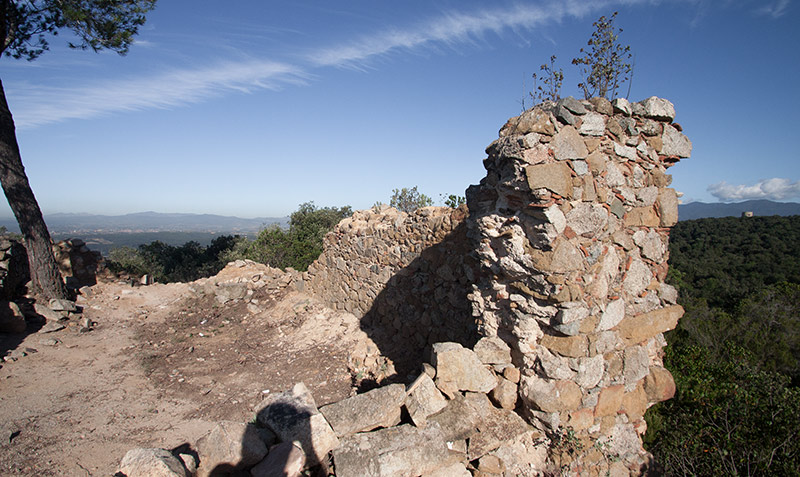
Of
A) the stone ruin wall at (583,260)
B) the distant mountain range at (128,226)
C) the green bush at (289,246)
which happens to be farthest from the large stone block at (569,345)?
the distant mountain range at (128,226)

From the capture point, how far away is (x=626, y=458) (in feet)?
12.5

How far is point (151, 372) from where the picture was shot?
639cm

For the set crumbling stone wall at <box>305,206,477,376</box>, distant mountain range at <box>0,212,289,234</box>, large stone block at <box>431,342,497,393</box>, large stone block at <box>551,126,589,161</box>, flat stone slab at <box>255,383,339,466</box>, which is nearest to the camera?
flat stone slab at <box>255,383,339,466</box>

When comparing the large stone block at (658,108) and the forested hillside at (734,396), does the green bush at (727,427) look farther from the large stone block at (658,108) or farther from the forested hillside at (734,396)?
the large stone block at (658,108)

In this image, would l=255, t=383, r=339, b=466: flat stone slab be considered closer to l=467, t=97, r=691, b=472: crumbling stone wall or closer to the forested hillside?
l=467, t=97, r=691, b=472: crumbling stone wall

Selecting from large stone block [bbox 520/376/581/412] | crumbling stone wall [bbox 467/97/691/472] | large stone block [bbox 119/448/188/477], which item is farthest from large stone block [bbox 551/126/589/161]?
large stone block [bbox 119/448/188/477]

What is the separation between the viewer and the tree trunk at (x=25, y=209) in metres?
8.45

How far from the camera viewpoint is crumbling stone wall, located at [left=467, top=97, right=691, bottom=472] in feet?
11.1

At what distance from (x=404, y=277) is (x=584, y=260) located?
3878 millimetres

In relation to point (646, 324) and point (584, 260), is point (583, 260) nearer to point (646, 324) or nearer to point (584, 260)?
point (584, 260)

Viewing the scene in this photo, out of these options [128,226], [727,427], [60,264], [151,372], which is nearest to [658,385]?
[727,427]

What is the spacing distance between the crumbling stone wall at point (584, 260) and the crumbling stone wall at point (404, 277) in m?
1.11

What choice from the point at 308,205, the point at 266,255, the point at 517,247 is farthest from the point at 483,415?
the point at 308,205

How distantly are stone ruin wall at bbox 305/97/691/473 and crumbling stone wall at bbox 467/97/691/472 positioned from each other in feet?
0.04
